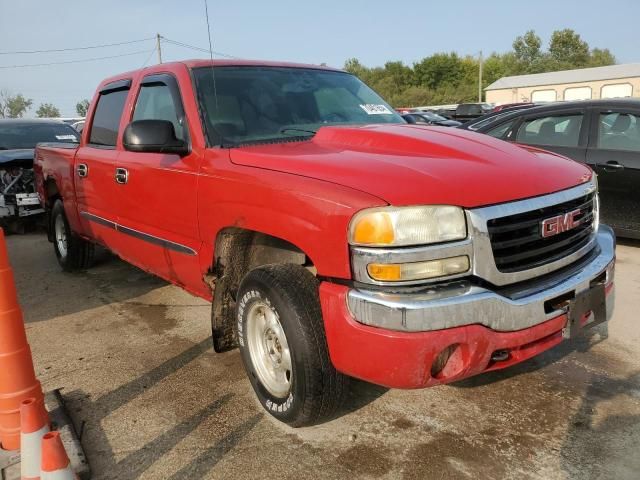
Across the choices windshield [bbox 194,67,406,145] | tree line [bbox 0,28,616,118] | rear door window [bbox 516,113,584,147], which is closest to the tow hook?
windshield [bbox 194,67,406,145]

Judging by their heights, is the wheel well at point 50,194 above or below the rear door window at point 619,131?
below

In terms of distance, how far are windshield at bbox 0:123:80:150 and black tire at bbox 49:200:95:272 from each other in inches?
132

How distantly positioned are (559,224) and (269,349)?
153 cm

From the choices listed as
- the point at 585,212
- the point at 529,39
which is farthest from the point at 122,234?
the point at 529,39

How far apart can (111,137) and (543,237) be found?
3.42 m

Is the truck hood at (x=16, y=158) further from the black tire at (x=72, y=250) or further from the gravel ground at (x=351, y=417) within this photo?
the gravel ground at (x=351, y=417)

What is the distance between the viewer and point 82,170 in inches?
184

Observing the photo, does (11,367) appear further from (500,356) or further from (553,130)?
(553,130)

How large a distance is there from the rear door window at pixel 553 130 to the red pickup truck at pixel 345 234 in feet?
10.4

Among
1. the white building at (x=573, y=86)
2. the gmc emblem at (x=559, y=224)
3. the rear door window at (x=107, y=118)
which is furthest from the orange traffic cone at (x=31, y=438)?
the white building at (x=573, y=86)

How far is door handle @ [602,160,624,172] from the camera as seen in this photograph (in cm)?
554

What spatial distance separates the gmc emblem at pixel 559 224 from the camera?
2430mm

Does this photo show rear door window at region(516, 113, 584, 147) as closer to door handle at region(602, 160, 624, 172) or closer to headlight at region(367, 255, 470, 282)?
door handle at region(602, 160, 624, 172)

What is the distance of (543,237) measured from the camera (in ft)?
7.95
